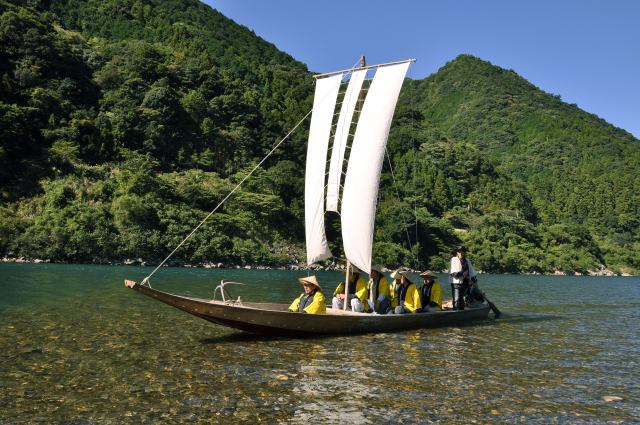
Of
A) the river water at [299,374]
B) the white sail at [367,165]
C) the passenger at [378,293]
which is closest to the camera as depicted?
the river water at [299,374]

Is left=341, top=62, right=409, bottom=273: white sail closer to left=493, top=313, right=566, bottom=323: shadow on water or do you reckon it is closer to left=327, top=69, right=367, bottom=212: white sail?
left=327, top=69, right=367, bottom=212: white sail

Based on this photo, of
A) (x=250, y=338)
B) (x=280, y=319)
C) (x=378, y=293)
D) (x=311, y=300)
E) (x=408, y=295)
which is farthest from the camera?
(x=408, y=295)

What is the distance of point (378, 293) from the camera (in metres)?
16.8

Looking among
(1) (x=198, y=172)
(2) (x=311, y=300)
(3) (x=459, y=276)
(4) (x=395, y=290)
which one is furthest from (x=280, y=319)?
(1) (x=198, y=172)

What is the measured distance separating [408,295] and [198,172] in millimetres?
84078

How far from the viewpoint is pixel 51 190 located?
71.9 m

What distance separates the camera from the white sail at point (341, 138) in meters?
17.0

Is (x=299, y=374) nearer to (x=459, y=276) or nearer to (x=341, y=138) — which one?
(x=341, y=138)

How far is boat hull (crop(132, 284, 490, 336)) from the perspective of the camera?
12.9m

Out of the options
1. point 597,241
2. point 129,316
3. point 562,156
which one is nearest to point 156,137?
point 129,316

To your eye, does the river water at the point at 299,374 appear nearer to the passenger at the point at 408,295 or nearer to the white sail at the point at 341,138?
the passenger at the point at 408,295

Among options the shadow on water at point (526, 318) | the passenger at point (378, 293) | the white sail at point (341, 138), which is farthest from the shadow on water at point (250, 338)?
the shadow on water at point (526, 318)

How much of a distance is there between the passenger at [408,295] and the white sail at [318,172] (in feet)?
9.19

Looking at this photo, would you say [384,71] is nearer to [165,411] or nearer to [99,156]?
[165,411]
